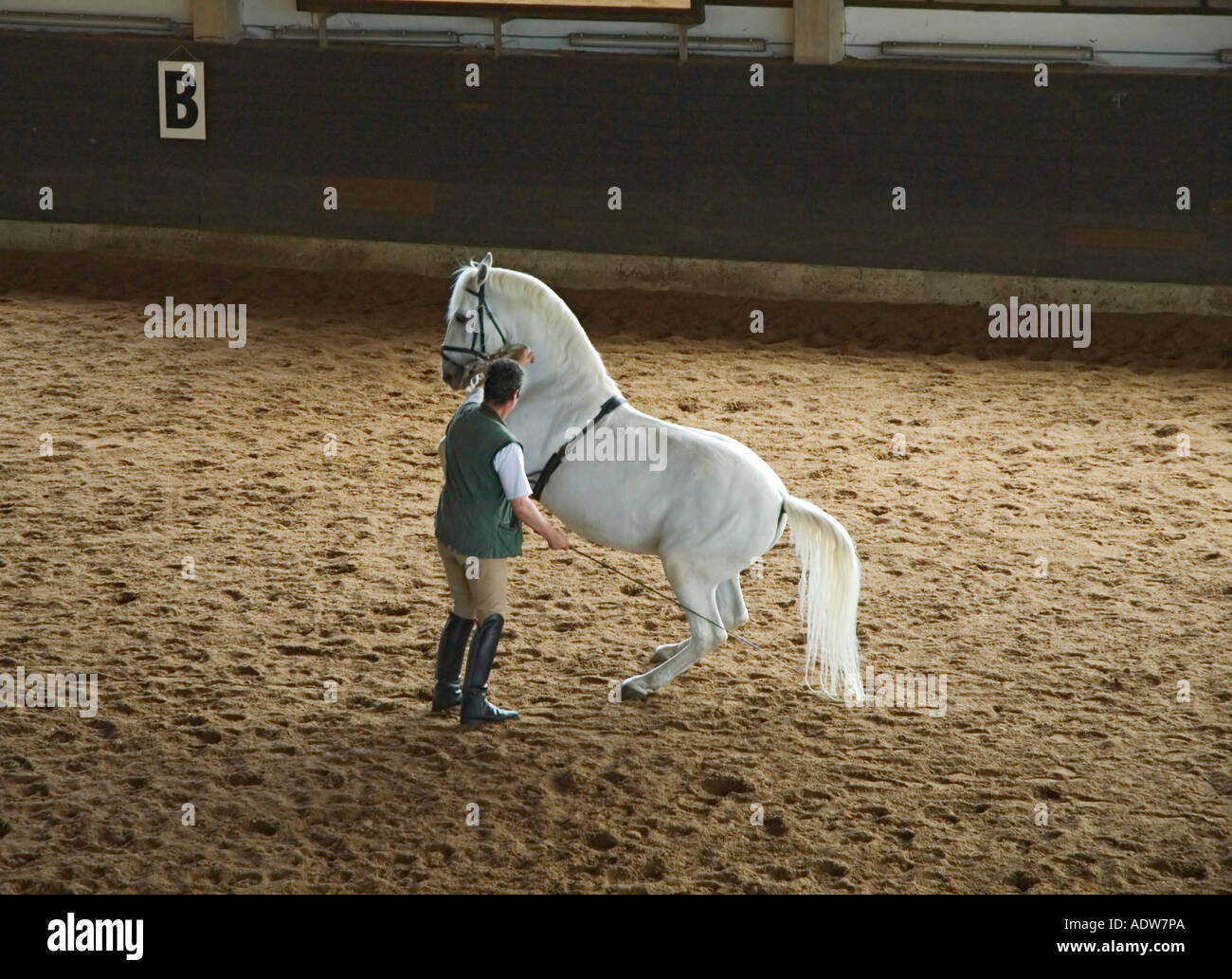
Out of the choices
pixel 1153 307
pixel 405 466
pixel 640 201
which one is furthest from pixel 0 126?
pixel 1153 307

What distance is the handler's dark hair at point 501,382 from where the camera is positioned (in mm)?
5227

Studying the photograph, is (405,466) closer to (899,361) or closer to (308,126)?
(899,361)

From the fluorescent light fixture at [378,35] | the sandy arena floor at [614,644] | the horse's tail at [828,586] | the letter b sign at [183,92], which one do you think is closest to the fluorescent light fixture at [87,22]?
the letter b sign at [183,92]

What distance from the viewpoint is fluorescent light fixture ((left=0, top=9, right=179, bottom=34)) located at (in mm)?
13484

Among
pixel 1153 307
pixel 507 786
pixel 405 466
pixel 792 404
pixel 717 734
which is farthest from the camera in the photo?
pixel 1153 307

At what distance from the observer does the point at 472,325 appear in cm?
568

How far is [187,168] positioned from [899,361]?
6697mm

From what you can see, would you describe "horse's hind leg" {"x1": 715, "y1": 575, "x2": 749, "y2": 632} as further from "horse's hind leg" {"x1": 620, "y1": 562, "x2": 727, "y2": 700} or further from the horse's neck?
the horse's neck

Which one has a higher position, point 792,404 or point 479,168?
point 479,168

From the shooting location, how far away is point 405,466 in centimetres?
873

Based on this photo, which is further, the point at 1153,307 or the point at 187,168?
the point at 187,168

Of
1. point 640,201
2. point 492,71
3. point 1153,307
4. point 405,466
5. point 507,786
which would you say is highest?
point 492,71

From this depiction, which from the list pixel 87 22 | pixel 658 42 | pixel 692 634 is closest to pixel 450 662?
pixel 692 634

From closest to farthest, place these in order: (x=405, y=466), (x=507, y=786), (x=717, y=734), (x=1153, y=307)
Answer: (x=507, y=786)
(x=717, y=734)
(x=405, y=466)
(x=1153, y=307)
